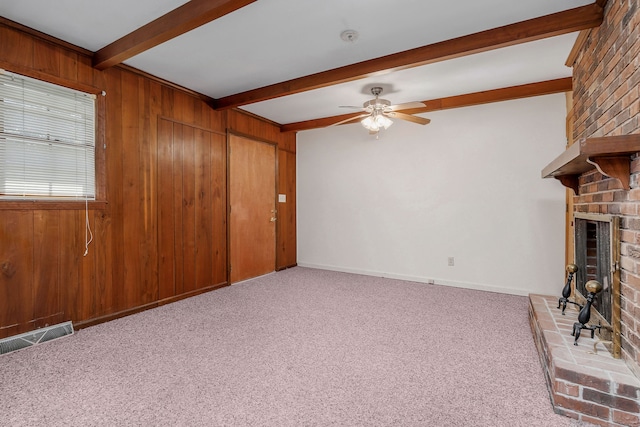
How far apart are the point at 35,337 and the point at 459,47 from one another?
413 centimetres

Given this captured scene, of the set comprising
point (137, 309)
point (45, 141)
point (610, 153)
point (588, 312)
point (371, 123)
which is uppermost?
point (371, 123)

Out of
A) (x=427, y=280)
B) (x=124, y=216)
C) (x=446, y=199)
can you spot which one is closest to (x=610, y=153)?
(x=446, y=199)

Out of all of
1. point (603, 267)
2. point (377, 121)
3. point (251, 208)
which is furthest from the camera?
point (251, 208)

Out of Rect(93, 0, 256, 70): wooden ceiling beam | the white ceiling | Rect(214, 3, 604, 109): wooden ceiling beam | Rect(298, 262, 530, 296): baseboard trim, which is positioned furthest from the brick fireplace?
Rect(93, 0, 256, 70): wooden ceiling beam

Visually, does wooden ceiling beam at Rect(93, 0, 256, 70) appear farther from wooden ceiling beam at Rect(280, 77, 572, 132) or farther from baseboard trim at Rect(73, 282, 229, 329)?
wooden ceiling beam at Rect(280, 77, 572, 132)

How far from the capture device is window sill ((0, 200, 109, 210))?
7.88 feet

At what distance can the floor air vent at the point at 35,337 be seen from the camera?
2.34 metres

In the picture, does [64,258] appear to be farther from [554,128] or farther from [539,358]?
[554,128]

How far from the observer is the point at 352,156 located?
16.8 ft

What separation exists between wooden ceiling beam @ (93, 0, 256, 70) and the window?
474 millimetres

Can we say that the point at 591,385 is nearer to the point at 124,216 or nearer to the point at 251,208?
the point at 124,216

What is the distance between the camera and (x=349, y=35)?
2535 millimetres

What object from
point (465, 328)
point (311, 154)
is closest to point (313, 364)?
point (465, 328)

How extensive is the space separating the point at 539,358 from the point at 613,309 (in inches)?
24.8
